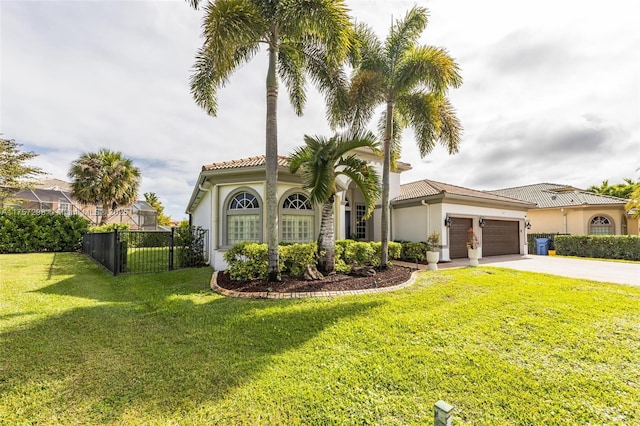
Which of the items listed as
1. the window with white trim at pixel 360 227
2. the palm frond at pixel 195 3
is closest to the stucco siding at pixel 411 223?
the window with white trim at pixel 360 227

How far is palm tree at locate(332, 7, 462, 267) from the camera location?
9.84 metres

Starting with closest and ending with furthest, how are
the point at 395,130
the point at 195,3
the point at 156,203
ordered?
the point at 195,3
the point at 395,130
the point at 156,203

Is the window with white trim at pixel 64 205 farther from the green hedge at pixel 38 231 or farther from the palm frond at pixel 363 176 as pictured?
the palm frond at pixel 363 176

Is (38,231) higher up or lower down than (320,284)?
higher up

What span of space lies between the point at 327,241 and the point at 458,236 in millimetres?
9503

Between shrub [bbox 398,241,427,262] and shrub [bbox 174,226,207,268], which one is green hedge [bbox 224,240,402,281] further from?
shrub [bbox 398,241,427,262]

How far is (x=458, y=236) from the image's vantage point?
15.3 metres

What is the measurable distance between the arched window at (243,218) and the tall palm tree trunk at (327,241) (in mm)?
2796

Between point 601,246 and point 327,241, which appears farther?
point 601,246

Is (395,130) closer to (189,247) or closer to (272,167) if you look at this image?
(272,167)

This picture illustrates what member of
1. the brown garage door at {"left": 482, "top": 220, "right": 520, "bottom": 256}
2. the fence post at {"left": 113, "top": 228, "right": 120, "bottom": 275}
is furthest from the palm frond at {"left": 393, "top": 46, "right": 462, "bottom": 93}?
the fence post at {"left": 113, "top": 228, "right": 120, "bottom": 275}

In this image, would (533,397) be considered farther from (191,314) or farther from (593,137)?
(593,137)

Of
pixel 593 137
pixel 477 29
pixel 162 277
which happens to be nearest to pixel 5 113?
pixel 162 277

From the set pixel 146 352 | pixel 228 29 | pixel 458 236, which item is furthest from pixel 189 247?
pixel 458 236
